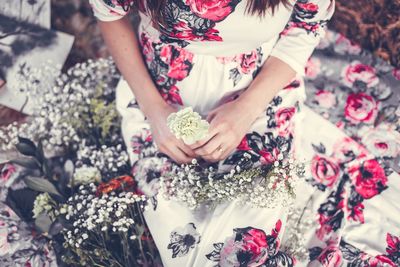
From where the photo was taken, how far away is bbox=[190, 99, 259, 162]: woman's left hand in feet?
4.35

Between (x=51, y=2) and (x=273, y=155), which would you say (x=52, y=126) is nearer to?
(x=51, y=2)

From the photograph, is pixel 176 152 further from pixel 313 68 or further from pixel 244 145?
pixel 313 68

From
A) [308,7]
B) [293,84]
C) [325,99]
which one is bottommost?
[325,99]

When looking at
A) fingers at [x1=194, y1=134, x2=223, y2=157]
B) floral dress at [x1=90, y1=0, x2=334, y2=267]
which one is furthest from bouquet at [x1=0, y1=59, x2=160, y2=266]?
fingers at [x1=194, y1=134, x2=223, y2=157]

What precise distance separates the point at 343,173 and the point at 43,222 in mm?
1071

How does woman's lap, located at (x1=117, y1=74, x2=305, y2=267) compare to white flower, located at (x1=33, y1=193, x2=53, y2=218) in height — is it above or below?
above

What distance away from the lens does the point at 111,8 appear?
1343 mm

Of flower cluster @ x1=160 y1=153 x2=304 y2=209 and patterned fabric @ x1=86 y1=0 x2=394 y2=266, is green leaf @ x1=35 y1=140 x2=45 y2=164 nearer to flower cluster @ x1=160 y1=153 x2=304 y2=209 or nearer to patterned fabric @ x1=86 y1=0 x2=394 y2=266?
patterned fabric @ x1=86 y1=0 x2=394 y2=266

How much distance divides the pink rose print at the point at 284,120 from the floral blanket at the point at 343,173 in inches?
4.5

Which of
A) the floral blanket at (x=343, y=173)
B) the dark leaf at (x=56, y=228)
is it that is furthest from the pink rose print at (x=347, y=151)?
the dark leaf at (x=56, y=228)

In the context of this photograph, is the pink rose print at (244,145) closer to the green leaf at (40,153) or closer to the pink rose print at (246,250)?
the pink rose print at (246,250)

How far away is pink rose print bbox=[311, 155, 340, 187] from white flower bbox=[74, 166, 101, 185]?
0.78 meters

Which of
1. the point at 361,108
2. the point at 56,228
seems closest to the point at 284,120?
the point at 361,108

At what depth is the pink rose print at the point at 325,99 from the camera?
1.86m
